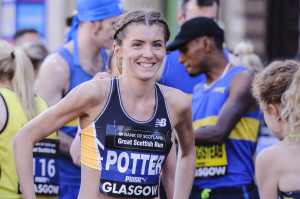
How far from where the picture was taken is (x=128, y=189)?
3.21 meters

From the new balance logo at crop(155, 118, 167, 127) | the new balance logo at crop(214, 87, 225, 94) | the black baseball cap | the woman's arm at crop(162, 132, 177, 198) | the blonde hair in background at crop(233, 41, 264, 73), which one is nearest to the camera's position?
the new balance logo at crop(155, 118, 167, 127)

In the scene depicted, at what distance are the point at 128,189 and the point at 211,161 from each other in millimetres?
1387

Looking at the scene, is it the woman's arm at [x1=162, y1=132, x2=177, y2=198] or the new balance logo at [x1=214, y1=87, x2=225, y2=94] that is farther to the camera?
the new balance logo at [x1=214, y1=87, x2=225, y2=94]

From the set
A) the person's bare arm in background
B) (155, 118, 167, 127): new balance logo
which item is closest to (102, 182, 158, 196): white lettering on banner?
(155, 118, 167, 127): new balance logo

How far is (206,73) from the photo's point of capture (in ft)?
15.6

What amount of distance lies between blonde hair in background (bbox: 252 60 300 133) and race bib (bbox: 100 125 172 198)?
668 mm

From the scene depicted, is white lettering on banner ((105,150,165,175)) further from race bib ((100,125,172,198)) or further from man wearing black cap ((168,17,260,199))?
man wearing black cap ((168,17,260,199))

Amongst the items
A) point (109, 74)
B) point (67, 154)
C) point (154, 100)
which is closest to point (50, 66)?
point (67, 154)

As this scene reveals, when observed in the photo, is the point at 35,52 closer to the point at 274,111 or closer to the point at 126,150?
the point at 126,150

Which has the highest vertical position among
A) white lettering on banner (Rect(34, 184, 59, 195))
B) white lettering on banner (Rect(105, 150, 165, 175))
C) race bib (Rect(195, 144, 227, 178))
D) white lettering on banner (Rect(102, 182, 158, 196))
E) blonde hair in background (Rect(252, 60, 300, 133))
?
blonde hair in background (Rect(252, 60, 300, 133))

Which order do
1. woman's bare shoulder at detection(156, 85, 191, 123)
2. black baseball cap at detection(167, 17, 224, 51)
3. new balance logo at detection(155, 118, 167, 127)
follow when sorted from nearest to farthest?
new balance logo at detection(155, 118, 167, 127), woman's bare shoulder at detection(156, 85, 191, 123), black baseball cap at detection(167, 17, 224, 51)

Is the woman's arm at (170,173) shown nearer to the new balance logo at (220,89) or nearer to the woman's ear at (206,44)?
the new balance logo at (220,89)

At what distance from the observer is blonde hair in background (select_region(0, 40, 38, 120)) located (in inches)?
166

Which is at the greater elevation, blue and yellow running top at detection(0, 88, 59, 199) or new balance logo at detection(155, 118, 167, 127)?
new balance logo at detection(155, 118, 167, 127)
